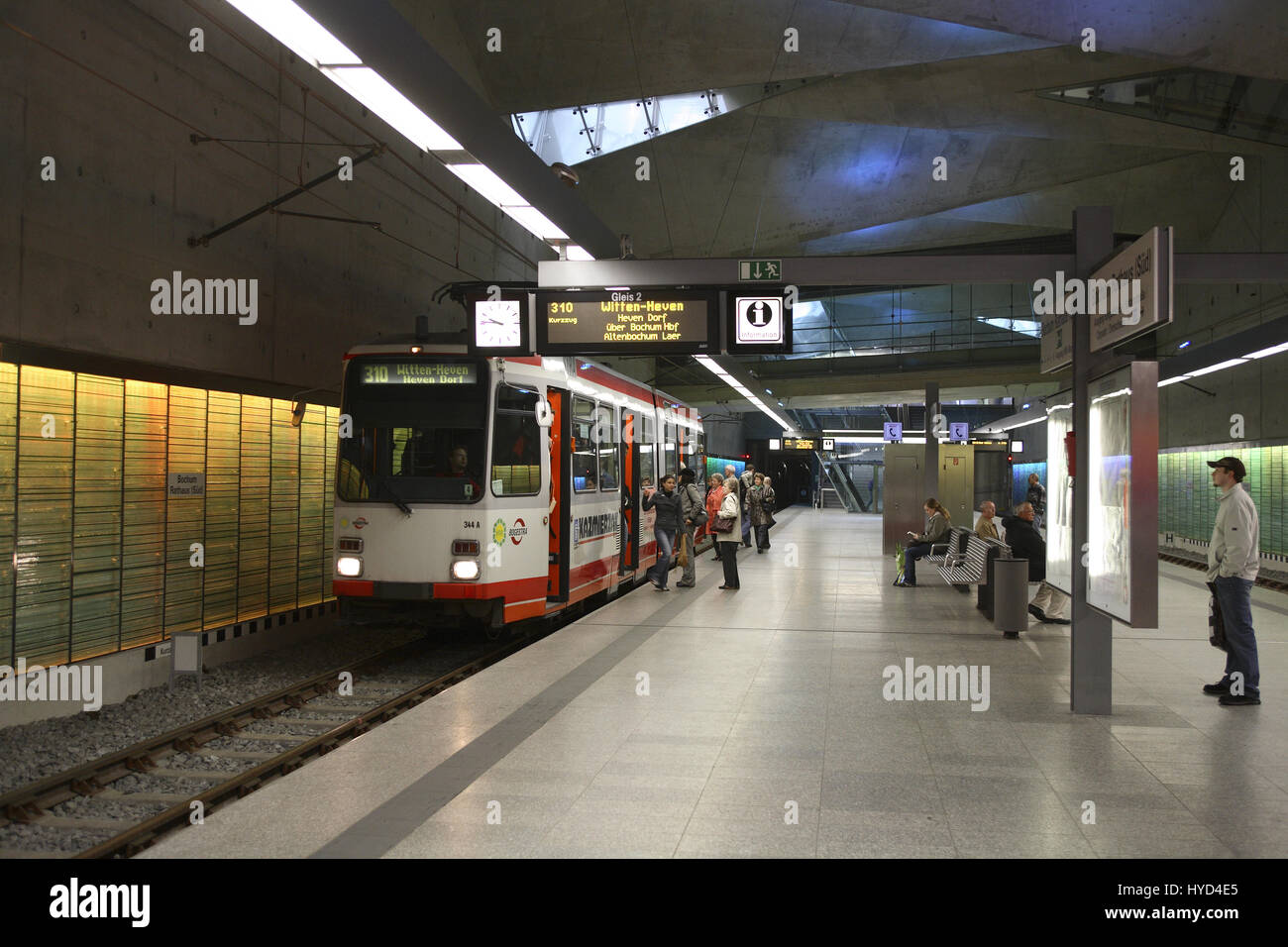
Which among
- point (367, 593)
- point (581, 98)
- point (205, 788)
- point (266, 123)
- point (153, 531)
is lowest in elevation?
point (205, 788)

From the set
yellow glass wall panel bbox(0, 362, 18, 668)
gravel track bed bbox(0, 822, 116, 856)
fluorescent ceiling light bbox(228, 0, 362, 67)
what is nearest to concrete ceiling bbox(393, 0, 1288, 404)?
yellow glass wall panel bbox(0, 362, 18, 668)

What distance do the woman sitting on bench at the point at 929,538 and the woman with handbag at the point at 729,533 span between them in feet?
9.26

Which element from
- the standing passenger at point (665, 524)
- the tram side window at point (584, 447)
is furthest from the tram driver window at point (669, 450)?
the tram side window at point (584, 447)

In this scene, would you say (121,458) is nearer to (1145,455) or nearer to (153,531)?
(153,531)

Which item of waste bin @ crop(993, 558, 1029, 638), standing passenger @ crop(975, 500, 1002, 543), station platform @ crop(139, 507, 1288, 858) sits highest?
standing passenger @ crop(975, 500, 1002, 543)

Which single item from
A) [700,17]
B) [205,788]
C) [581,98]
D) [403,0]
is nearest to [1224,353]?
[700,17]

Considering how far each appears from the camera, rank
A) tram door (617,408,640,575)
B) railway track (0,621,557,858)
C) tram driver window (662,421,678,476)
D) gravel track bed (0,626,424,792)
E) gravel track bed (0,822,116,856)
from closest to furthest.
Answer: gravel track bed (0,822,116,856) < railway track (0,621,557,858) < gravel track bed (0,626,424,792) < tram door (617,408,640,575) < tram driver window (662,421,678,476)

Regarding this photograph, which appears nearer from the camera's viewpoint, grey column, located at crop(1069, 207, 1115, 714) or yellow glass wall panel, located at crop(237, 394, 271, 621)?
grey column, located at crop(1069, 207, 1115, 714)

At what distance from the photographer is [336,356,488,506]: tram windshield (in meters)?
9.60

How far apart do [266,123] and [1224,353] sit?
12.1m

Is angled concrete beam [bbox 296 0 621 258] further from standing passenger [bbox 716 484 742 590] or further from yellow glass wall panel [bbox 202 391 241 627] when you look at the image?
standing passenger [bbox 716 484 742 590]

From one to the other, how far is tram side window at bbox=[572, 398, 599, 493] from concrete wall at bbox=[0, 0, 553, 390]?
122 inches

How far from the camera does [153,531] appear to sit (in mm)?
9398

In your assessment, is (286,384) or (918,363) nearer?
(286,384)
